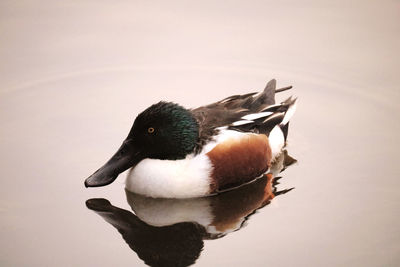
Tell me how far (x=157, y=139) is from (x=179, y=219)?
0.93 m

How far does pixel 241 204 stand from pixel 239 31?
4.07m

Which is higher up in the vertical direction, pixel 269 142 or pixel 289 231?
pixel 269 142

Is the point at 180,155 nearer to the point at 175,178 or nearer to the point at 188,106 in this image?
the point at 175,178

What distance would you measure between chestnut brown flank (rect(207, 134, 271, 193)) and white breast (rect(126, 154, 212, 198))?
0.37 ft

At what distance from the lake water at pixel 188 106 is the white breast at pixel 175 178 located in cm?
11

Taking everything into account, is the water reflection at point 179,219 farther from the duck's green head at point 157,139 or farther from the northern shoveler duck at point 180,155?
the duck's green head at point 157,139

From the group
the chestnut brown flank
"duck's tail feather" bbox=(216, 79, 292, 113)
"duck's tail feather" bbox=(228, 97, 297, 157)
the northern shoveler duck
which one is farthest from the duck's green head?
"duck's tail feather" bbox=(216, 79, 292, 113)

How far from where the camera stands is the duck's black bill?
23.6 feet

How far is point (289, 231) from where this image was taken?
6.77 m

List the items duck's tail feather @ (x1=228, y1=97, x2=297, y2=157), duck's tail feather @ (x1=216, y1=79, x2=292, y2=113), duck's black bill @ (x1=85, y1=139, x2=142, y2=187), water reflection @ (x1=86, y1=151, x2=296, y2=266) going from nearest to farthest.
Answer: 1. water reflection @ (x1=86, y1=151, x2=296, y2=266)
2. duck's black bill @ (x1=85, y1=139, x2=142, y2=187)
3. duck's tail feather @ (x1=228, y1=97, x2=297, y2=157)
4. duck's tail feather @ (x1=216, y1=79, x2=292, y2=113)

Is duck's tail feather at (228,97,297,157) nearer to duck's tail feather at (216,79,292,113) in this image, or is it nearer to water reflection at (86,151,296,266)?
duck's tail feather at (216,79,292,113)
